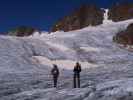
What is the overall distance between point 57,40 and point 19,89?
4085 centimetres

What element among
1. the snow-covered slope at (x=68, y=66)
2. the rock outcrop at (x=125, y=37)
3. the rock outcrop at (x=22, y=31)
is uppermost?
the rock outcrop at (x=22, y=31)

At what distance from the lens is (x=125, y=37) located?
80.0 meters

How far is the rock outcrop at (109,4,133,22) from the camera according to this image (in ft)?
348

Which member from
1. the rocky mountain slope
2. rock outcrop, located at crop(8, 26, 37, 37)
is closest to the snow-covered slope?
the rocky mountain slope

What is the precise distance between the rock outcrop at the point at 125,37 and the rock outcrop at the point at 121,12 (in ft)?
73.1

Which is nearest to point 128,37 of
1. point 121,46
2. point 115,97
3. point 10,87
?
point 121,46

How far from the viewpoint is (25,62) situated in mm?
56000

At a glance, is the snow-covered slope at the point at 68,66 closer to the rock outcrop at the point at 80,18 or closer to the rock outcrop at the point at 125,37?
the rock outcrop at the point at 125,37

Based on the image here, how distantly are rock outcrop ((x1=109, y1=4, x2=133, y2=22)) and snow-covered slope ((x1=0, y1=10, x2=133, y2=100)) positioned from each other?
41.9 ft

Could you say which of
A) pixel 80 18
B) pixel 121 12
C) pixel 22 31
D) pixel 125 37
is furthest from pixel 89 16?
pixel 125 37

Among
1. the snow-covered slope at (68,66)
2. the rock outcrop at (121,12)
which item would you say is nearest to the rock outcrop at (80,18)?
the rock outcrop at (121,12)

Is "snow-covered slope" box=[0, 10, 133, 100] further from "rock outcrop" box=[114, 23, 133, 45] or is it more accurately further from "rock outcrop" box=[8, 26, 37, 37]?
"rock outcrop" box=[8, 26, 37, 37]

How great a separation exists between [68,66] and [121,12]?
52.4 m

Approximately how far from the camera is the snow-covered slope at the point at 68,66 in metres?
29.6
